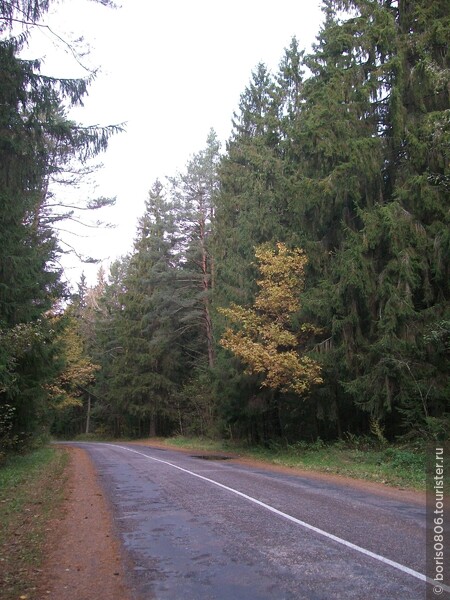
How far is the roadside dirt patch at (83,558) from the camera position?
15.2 feet

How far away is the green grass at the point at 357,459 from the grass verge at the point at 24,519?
7.61m

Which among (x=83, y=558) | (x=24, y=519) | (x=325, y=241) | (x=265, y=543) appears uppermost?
(x=325, y=241)

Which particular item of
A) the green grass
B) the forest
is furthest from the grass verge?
the green grass

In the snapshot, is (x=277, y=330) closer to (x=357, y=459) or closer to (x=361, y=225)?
(x=361, y=225)

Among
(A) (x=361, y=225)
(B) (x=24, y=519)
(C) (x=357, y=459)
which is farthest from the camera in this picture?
(A) (x=361, y=225)

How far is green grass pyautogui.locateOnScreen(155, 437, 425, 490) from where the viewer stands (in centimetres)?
1202

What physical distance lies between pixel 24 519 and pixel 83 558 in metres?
3.00

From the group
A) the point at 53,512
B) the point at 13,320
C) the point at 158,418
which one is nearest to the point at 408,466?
the point at 53,512

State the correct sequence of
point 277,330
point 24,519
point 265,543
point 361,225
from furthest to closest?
point 277,330 → point 361,225 → point 24,519 → point 265,543

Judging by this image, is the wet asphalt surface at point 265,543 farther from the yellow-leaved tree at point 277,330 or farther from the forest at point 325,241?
the yellow-leaved tree at point 277,330

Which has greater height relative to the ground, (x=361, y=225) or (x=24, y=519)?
(x=361, y=225)

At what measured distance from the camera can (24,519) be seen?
26.5 ft

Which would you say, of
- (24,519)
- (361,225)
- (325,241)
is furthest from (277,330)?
(24,519)

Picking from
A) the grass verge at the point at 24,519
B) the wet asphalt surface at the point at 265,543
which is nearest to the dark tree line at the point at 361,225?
the wet asphalt surface at the point at 265,543
